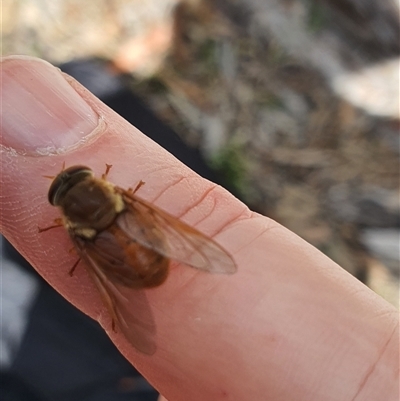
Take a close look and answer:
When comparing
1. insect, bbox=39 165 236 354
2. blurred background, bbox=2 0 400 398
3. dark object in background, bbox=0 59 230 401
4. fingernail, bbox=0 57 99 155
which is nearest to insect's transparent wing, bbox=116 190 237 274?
insect, bbox=39 165 236 354

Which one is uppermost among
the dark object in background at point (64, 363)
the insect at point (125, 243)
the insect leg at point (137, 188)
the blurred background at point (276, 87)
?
the insect leg at point (137, 188)

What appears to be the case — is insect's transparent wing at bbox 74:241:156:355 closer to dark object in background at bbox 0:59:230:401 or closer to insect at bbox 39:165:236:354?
insect at bbox 39:165:236:354

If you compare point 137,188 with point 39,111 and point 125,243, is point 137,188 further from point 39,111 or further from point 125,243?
point 39,111

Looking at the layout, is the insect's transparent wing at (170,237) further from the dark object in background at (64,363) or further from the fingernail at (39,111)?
the dark object in background at (64,363)

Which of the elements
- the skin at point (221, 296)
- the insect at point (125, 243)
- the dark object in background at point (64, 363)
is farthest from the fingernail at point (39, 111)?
the dark object in background at point (64, 363)

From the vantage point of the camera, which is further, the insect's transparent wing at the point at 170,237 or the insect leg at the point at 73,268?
the insect leg at the point at 73,268

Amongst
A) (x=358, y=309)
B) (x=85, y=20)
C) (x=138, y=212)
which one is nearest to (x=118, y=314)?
(x=138, y=212)
